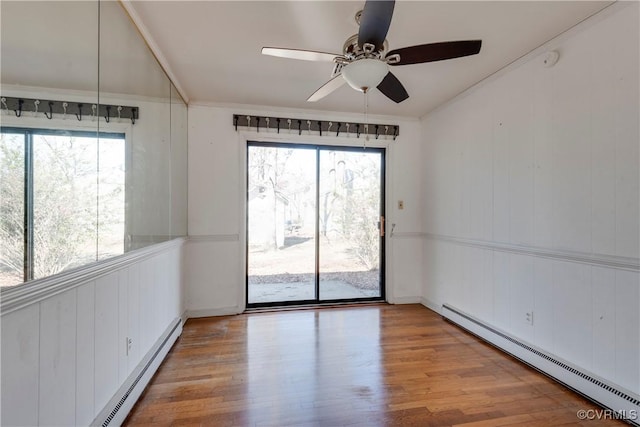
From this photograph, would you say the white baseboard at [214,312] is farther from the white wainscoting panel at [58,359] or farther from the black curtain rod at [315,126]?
the black curtain rod at [315,126]

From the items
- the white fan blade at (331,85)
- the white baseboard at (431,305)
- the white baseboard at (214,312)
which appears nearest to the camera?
the white fan blade at (331,85)

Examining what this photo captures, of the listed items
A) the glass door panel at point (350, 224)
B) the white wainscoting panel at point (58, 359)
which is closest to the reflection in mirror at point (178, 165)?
the white wainscoting panel at point (58, 359)

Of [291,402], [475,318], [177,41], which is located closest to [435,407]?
[291,402]

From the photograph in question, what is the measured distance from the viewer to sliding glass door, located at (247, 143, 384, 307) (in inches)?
138

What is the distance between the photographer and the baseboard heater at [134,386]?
1486 mm

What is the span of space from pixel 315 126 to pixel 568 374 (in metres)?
3.20

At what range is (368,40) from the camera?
1521 millimetres

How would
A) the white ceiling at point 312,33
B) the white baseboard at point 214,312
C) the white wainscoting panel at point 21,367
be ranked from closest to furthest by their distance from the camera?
the white wainscoting panel at point 21,367 → the white ceiling at point 312,33 → the white baseboard at point 214,312

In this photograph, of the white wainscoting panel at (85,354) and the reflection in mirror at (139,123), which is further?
the reflection in mirror at (139,123)

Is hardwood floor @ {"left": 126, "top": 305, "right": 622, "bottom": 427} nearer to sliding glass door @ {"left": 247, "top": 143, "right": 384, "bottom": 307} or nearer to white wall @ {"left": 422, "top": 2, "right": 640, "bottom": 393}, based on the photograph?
white wall @ {"left": 422, "top": 2, "right": 640, "bottom": 393}

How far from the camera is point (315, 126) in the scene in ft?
11.4

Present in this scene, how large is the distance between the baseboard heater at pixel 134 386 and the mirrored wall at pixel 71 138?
0.81 metres

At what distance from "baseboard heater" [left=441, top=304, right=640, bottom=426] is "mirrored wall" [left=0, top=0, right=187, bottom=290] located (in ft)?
9.78

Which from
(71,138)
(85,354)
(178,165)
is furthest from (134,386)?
(178,165)
